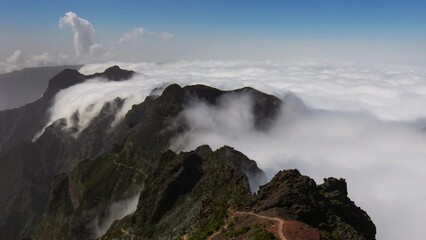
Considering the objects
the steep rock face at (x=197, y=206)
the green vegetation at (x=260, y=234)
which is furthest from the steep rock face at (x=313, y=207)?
the green vegetation at (x=260, y=234)

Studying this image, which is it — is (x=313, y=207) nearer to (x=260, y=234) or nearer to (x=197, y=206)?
(x=260, y=234)

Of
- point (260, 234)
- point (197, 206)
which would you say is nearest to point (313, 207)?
point (260, 234)

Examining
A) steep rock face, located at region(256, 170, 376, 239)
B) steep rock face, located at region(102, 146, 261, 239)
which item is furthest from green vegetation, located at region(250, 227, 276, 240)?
steep rock face, located at region(102, 146, 261, 239)

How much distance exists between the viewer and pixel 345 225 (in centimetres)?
10000

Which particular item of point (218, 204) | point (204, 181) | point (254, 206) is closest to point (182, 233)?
point (218, 204)

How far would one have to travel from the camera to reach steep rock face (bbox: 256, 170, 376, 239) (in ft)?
320

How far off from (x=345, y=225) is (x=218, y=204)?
43756mm

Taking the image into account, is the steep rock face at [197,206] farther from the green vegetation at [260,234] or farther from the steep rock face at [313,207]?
the green vegetation at [260,234]

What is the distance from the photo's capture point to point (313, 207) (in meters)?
103

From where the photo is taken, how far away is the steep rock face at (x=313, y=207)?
97.5 metres

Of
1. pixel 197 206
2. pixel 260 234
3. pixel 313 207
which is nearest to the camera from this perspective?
pixel 260 234

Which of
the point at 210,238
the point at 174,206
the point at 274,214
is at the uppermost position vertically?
the point at 274,214

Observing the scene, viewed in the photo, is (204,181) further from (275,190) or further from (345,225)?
(345,225)

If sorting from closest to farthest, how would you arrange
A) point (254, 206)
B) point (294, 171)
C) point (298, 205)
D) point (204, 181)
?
point (298, 205) < point (254, 206) < point (294, 171) < point (204, 181)
